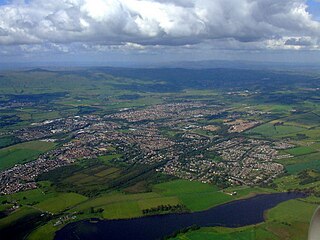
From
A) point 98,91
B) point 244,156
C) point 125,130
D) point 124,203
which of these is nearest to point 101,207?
point 124,203

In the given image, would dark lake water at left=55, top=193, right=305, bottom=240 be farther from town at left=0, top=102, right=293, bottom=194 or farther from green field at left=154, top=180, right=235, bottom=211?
town at left=0, top=102, right=293, bottom=194

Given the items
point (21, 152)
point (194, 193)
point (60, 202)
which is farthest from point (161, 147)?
point (60, 202)

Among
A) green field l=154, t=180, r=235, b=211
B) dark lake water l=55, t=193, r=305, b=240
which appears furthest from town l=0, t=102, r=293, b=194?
dark lake water l=55, t=193, r=305, b=240

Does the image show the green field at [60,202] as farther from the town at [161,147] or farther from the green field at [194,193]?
the green field at [194,193]

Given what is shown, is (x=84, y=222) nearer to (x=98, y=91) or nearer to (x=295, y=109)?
(x=295, y=109)

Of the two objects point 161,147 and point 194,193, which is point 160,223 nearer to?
point 194,193

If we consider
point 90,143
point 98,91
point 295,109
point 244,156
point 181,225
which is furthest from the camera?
point 98,91
